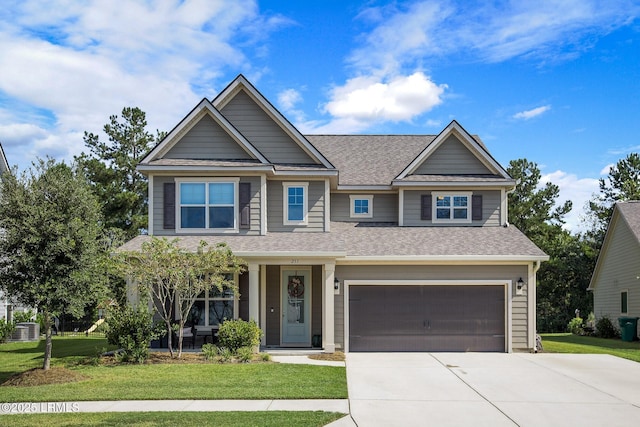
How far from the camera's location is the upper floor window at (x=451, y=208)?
22766 millimetres

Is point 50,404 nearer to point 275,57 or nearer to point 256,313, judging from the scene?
point 256,313

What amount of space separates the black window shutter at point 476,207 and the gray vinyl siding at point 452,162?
891mm

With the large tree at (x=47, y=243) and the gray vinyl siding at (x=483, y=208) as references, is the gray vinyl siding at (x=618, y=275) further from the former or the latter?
the large tree at (x=47, y=243)

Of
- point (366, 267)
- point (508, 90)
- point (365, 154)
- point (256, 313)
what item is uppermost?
point (508, 90)

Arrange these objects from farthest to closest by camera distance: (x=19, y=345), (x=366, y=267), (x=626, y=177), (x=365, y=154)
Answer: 1. (x=626, y=177)
2. (x=365, y=154)
3. (x=19, y=345)
4. (x=366, y=267)

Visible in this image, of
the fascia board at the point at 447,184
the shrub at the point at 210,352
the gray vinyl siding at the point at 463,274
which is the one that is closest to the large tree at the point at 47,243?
the shrub at the point at 210,352

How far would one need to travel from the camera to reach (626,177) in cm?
4553

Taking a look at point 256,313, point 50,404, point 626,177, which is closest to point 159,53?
point 256,313

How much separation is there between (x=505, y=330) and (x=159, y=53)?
43.9ft

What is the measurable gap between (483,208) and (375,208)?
3873mm

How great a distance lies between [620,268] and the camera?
28.4 m

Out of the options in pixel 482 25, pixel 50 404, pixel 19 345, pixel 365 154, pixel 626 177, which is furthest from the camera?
pixel 626 177

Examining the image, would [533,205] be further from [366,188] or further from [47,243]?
[47,243]

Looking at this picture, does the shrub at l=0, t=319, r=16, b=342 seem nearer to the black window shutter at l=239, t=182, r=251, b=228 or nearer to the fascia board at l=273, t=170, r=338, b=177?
the black window shutter at l=239, t=182, r=251, b=228
